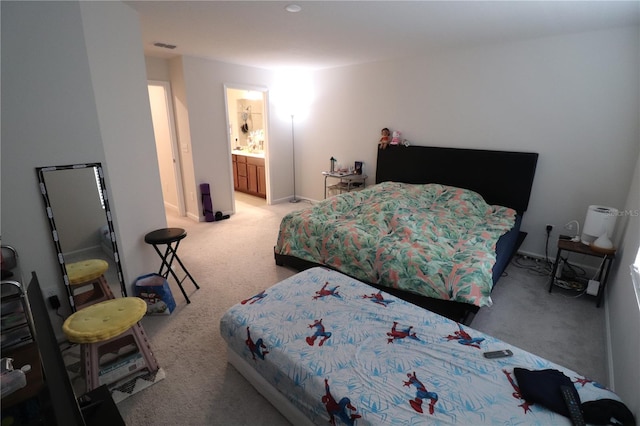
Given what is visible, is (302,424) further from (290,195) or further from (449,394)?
(290,195)

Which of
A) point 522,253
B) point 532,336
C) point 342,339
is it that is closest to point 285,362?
point 342,339

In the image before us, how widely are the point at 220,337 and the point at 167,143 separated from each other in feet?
11.9

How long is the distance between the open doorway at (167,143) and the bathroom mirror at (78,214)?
2.13m

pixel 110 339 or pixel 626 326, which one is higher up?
pixel 626 326

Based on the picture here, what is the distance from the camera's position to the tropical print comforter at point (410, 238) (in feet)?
7.23

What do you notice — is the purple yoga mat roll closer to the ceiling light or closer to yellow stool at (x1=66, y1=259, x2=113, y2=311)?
yellow stool at (x1=66, y1=259, x2=113, y2=311)

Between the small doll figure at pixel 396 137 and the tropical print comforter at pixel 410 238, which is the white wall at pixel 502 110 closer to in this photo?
the small doll figure at pixel 396 137

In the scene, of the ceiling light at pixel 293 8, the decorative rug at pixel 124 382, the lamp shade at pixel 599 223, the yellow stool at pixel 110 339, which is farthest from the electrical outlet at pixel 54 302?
the lamp shade at pixel 599 223

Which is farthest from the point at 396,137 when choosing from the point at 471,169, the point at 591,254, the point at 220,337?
the point at 220,337

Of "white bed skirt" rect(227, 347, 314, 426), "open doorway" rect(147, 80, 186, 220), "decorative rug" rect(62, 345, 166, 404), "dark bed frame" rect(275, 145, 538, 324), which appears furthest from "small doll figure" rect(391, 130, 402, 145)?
"decorative rug" rect(62, 345, 166, 404)

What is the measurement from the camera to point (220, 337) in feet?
7.40

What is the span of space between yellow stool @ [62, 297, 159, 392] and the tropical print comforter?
1.52m

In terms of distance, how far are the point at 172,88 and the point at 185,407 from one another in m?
4.20

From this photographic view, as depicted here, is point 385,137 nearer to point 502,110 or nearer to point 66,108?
point 502,110
